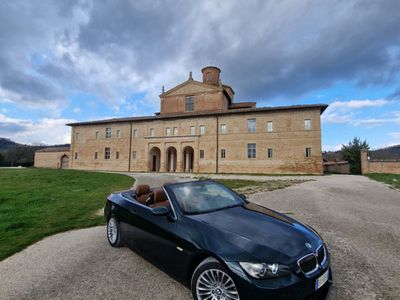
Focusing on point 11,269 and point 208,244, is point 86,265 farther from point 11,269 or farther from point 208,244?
point 208,244

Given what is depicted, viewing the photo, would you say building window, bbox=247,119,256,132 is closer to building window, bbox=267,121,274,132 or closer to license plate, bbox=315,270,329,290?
building window, bbox=267,121,274,132

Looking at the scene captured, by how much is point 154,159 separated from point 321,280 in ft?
128

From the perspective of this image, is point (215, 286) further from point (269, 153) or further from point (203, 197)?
point (269, 153)

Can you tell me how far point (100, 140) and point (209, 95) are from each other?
2177cm

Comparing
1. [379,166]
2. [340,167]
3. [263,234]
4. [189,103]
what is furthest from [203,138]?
[263,234]

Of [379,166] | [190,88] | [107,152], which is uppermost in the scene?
[190,88]

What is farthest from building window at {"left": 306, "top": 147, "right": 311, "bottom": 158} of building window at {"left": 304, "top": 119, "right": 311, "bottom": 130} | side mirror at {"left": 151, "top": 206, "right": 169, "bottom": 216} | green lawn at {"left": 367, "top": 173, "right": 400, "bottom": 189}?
side mirror at {"left": 151, "top": 206, "right": 169, "bottom": 216}

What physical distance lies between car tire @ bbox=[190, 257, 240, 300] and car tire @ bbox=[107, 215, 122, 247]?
2.34m

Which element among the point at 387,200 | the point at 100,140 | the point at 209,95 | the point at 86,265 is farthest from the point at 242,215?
the point at 100,140

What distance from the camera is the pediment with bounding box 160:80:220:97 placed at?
39781 millimetres

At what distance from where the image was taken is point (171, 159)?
39.6 meters

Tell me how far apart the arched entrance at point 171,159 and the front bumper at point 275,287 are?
37197mm

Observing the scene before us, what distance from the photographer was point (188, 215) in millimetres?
3189

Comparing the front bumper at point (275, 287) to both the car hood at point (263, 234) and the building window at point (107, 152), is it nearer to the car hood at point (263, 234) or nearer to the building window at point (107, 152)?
the car hood at point (263, 234)
